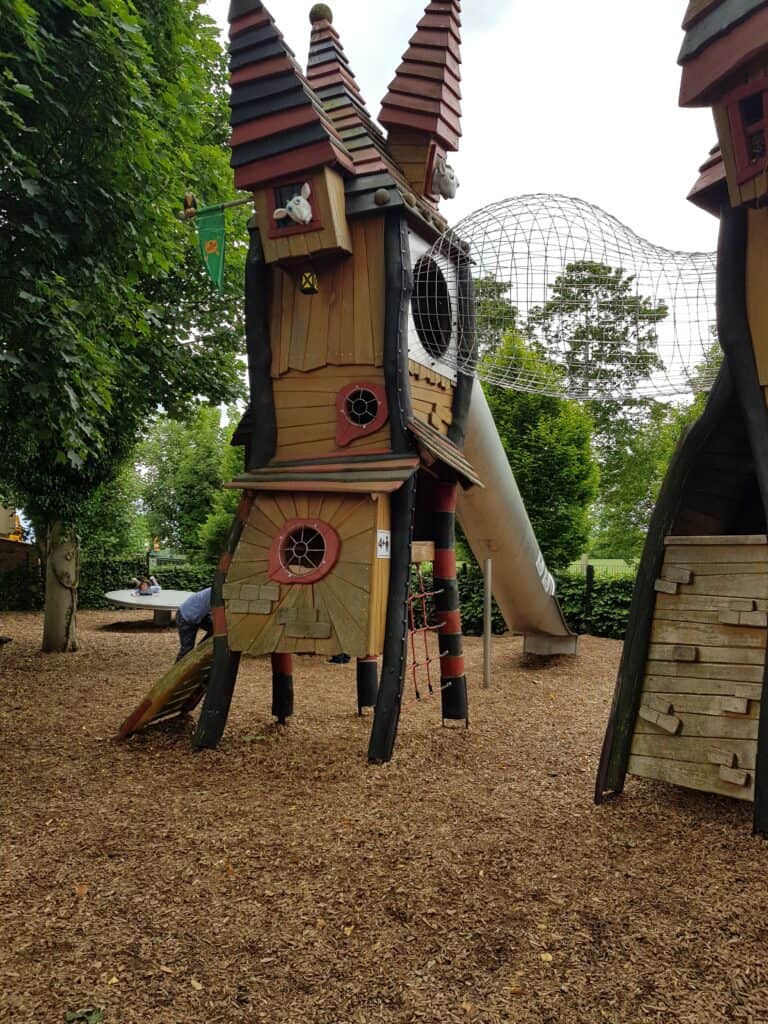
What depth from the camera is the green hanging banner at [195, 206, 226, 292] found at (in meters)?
7.09

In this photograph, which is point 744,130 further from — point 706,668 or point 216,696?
point 216,696

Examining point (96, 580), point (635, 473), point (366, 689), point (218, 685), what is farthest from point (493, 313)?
point (635, 473)

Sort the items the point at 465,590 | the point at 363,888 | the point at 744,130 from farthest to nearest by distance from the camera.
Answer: the point at 465,590 → the point at 744,130 → the point at 363,888

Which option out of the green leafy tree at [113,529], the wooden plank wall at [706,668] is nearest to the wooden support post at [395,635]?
the wooden plank wall at [706,668]

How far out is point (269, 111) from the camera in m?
5.98

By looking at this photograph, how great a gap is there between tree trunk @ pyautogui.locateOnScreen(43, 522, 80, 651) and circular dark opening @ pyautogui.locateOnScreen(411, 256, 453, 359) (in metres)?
7.74

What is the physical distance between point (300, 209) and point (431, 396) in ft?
6.67

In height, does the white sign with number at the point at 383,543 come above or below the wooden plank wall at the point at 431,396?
below

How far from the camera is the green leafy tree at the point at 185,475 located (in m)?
30.8

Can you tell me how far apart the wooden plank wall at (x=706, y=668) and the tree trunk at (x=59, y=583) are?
1006cm

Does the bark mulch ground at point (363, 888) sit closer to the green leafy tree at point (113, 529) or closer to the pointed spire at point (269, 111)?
the pointed spire at point (269, 111)

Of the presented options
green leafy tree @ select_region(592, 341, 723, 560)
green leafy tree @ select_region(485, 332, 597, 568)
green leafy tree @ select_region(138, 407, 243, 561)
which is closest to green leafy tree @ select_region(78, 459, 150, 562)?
green leafy tree @ select_region(138, 407, 243, 561)

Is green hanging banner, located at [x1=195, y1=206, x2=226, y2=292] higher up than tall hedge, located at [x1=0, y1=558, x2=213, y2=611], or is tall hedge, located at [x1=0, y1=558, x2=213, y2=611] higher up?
green hanging banner, located at [x1=195, y1=206, x2=226, y2=292]

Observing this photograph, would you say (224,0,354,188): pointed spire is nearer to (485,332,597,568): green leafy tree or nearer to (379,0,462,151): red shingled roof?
(379,0,462,151): red shingled roof
